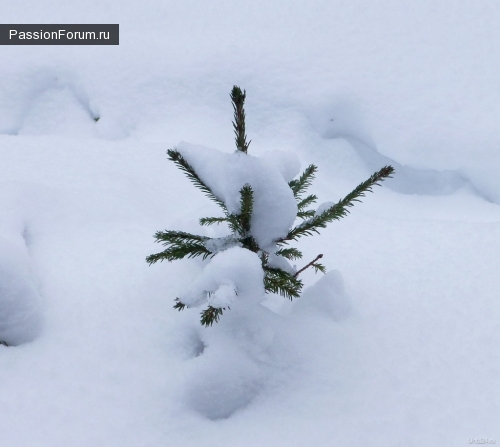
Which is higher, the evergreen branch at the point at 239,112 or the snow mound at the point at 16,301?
the evergreen branch at the point at 239,112

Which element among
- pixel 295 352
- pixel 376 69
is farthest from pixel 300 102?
pixel 295 352

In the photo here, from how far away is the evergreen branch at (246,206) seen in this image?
1.37 meters

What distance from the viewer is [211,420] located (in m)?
1.57

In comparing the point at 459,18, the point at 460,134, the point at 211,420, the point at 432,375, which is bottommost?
the point at 211,420

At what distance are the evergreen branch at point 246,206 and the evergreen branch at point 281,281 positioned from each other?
0.21 metres

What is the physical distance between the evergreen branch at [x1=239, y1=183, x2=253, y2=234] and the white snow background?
1.42 ft

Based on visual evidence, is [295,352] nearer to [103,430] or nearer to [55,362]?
[103,430]

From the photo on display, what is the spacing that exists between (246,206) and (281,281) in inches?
13.2

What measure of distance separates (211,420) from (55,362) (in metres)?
0.70

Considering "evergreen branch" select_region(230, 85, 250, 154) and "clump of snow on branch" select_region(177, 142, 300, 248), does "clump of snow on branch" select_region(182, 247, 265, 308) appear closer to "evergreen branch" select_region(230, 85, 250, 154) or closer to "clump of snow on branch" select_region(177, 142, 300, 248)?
"clump of snow on branch" select_region(177, 142, 300, 248)
